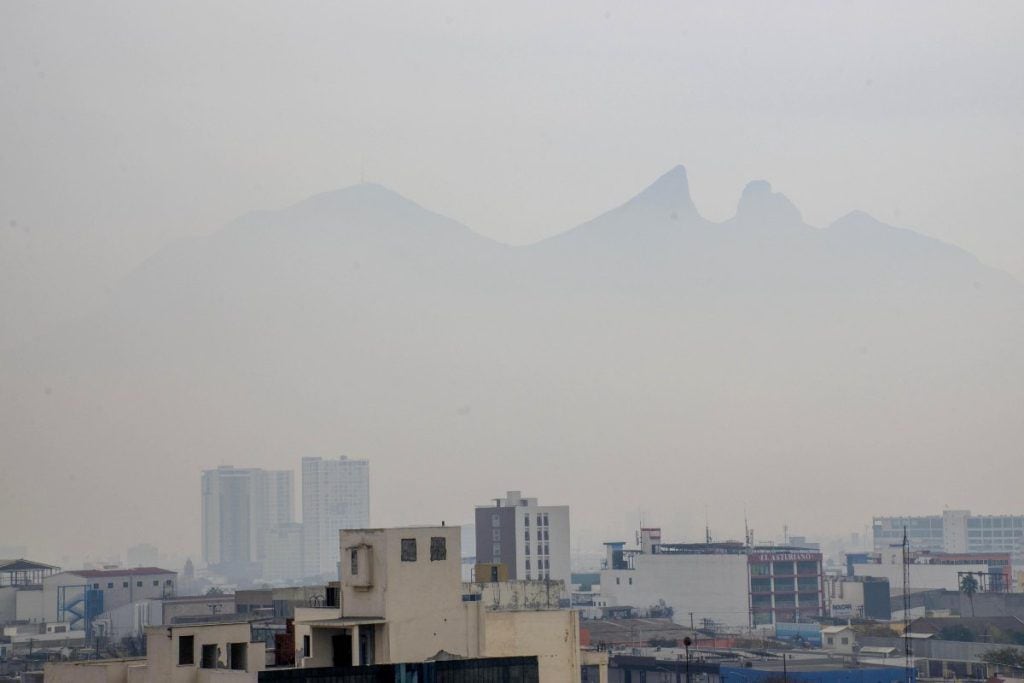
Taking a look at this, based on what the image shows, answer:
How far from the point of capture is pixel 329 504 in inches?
7072

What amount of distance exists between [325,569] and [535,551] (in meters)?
103

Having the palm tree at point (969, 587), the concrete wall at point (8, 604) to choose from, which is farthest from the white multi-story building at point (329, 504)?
the palm tree at point (969, 587)

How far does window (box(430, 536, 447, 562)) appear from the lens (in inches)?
842

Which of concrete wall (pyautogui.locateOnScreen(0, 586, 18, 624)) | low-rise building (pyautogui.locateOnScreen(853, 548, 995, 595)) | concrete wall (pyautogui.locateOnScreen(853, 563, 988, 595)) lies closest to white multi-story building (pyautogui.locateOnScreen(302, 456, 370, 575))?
low-rise building (pyautogui.locateOnScreen(853, 548, 995, 595))

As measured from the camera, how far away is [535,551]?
7756cm

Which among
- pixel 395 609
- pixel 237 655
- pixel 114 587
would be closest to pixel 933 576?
pixel 114 587

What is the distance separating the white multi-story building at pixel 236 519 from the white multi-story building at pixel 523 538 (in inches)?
3679

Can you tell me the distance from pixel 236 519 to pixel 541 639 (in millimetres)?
153589

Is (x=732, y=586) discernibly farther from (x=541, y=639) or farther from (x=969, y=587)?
(x=541, y=639)

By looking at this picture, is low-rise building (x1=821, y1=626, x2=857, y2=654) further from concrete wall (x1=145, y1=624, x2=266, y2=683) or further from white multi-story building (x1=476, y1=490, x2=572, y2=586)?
concrete wall (x1=145, y1=624, x2=266, y2=683)

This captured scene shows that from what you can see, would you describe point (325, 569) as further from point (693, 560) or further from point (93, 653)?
point (93, 653)

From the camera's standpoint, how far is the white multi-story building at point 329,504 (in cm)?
17738

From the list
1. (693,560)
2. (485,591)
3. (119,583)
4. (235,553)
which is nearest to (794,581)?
(693,560)

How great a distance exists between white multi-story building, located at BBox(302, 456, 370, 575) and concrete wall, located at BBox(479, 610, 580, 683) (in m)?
153
